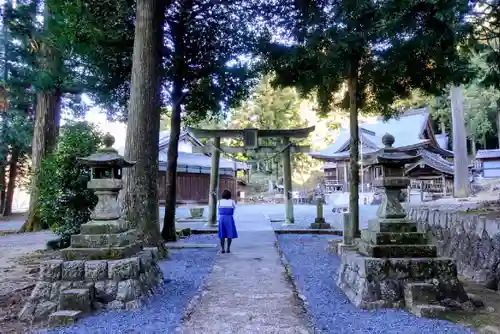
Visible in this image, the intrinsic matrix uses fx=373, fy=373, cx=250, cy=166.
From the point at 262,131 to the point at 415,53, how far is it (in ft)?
23.9

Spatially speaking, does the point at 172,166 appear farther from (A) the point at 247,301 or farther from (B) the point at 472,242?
(B) the point at 472,242

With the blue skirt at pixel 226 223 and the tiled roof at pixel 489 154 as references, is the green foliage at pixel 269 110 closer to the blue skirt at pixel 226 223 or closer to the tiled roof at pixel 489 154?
the tiled roof at pixel 489 154

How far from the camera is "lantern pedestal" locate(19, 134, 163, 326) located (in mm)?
4578

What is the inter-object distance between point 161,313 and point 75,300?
1052 mm

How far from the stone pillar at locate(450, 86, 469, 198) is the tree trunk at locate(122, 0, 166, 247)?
16.9 meters

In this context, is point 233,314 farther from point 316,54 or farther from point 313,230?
point 313,230

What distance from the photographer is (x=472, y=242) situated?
6.92 metres

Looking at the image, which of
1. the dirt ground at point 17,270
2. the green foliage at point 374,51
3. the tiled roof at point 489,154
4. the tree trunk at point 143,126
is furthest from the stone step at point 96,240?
the tiled roof at point 489,154

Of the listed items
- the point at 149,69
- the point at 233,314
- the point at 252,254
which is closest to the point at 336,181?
the point at 252,254

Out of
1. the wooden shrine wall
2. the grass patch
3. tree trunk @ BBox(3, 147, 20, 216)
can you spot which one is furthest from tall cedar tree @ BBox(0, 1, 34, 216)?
the grass patch

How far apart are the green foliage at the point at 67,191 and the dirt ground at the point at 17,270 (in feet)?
2.90

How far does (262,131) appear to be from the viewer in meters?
14.1

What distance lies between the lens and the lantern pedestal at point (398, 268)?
15.3 feet

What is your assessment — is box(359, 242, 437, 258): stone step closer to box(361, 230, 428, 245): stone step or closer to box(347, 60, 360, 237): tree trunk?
box(361, 230, 428, 245): stone step
